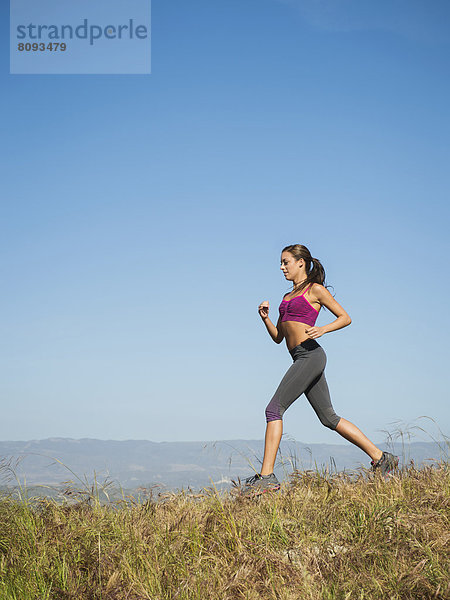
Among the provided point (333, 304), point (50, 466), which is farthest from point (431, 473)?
point (50, 466)

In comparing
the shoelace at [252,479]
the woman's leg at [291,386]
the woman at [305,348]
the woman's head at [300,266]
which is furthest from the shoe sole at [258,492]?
the woman's head at [300,266]

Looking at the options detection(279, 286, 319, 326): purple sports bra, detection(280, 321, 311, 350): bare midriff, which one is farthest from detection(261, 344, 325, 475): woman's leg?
detection(279, 286, 319, 326): purple sports bra

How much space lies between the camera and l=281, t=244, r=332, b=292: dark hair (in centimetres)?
601

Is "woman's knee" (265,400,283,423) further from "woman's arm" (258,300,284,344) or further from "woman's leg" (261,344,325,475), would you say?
"woman's arm" (258,300,284,344)

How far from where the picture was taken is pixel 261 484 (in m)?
4.98

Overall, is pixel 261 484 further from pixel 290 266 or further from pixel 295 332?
pixel 290 266

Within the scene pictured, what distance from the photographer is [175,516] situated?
411 cm

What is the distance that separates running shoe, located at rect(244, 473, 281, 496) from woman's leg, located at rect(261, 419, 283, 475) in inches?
3.0

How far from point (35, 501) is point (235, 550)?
192cm

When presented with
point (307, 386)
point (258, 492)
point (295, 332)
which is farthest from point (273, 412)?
point (258, 492)

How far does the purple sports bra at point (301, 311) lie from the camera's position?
5762 millimetres

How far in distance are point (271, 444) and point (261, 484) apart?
1.47 ft

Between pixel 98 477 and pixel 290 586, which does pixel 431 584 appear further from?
pixel 98 477

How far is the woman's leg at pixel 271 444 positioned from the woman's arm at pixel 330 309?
964 millimetres
